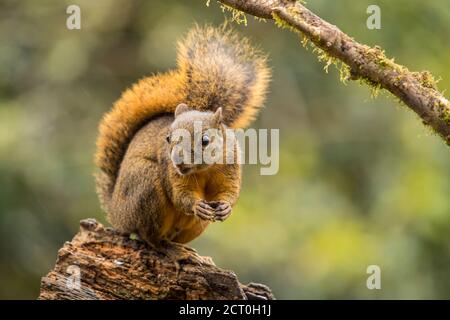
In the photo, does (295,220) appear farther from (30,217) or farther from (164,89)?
(164,89)

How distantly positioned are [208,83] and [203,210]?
0.80 metres

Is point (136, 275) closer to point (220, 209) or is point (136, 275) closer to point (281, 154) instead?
point (220, 209)

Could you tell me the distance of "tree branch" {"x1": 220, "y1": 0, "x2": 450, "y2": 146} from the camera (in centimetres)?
379

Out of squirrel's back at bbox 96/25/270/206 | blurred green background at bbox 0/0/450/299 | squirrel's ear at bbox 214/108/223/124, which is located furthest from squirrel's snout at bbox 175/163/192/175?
blurred green background at bbox 0/0/450/299

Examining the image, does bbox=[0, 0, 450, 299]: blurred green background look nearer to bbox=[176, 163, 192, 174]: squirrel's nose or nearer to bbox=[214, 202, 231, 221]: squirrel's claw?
bbox=[214, 202, 231, 221]: squirrel's claw

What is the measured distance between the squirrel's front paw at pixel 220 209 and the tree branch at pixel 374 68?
91cm

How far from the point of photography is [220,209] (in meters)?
4.35

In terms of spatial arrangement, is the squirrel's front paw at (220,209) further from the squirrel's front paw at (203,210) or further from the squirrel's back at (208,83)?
the squirrel's back at (208,83)

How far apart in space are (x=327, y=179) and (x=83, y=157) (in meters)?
2.36

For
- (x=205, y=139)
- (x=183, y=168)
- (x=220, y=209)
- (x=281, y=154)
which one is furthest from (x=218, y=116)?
(x=281, y=154)

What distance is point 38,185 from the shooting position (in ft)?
24.5

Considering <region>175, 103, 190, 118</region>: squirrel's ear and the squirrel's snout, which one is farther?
<region>175, 103, 190, 118</region>: squirrel's ear

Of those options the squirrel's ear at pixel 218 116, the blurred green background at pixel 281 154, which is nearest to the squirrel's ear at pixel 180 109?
the squirrel's ear at pixel 218 116

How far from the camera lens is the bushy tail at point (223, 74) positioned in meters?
4.84
